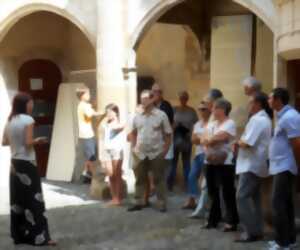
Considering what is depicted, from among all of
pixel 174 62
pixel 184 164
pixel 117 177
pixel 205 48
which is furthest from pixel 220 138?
pixel 174 62

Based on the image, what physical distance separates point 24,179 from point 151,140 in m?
2.22

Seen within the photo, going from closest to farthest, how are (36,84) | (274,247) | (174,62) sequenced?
(274,247)
(36,84)
(174,62)

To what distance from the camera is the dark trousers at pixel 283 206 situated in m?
5.90

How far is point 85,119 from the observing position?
34.6 feet

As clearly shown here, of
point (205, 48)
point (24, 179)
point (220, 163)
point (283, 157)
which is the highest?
point (205, 48)

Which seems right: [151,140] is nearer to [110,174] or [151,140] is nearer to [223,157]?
[110,174]

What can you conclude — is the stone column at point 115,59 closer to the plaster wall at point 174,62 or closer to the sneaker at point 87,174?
Answer: the sneaker at point 87,174

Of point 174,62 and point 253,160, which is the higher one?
point 174,62

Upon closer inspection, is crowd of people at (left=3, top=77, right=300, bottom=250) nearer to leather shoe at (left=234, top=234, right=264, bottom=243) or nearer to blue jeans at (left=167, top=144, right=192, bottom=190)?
leather shoe at (left=234, top=234, right=264, bottom=243)

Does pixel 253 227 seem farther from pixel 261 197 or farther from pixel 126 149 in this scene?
pixel 126 149

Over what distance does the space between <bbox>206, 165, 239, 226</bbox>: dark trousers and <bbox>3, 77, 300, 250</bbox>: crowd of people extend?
0.04 feet

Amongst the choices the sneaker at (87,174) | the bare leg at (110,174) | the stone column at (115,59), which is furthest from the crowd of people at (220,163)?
the sneaker at (87,174)

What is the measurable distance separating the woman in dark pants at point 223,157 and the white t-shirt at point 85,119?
12.8 feet

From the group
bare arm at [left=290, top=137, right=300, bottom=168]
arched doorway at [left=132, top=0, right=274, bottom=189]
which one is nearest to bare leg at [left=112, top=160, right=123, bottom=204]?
arched doorway at [left=132, top=0, right=274, bottom=189]
